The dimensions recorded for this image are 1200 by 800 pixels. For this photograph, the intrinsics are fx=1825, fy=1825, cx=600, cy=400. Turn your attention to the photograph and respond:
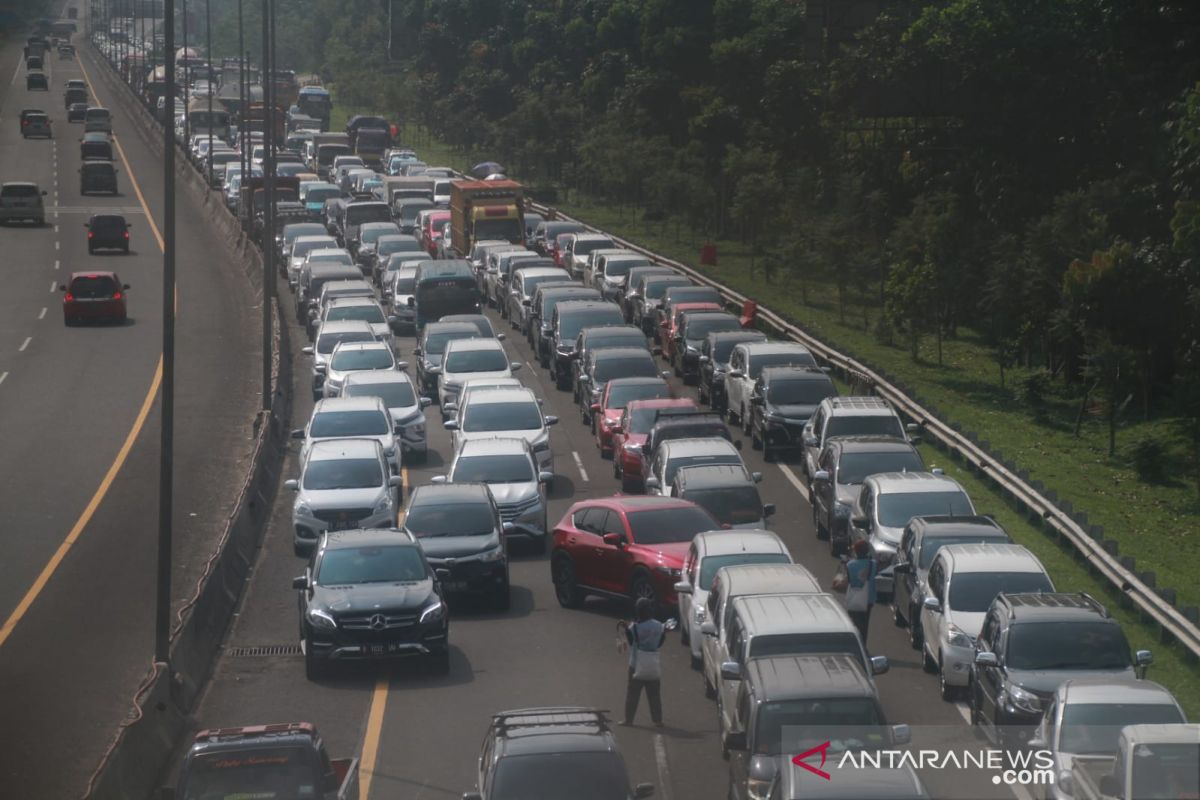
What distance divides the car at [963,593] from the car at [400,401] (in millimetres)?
15220

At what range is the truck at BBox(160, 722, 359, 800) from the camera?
44.7 ft

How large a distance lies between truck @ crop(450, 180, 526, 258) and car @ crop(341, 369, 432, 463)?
2451 cm

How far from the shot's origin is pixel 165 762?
18094 millimetres

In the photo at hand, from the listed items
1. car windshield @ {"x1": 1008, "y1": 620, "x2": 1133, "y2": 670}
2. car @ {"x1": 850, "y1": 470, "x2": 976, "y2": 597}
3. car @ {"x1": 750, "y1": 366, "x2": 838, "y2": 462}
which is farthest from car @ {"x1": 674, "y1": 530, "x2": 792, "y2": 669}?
car @ {"x1": 750, "y1": 366, "x2": 838, "y2": 462}

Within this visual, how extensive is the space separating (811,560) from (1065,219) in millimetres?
23311

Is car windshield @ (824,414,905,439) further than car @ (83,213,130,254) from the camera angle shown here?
No

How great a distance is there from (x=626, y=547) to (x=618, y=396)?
1220 centimetres

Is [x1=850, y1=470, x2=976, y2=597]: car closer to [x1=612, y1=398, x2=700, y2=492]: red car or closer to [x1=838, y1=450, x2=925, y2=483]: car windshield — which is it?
[x1=838, y1=450, x2=925, y2=483]: car windshield

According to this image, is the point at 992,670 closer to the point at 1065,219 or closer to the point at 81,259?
the point at 1065,219

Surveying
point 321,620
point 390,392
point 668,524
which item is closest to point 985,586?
point 668,524

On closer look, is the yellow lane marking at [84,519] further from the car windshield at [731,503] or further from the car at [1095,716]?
the car at [1095,716]

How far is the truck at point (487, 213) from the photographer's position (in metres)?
61.3

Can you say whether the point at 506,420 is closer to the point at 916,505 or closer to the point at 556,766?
the point at 916,505

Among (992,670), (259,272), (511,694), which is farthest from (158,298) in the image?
(992,670)
